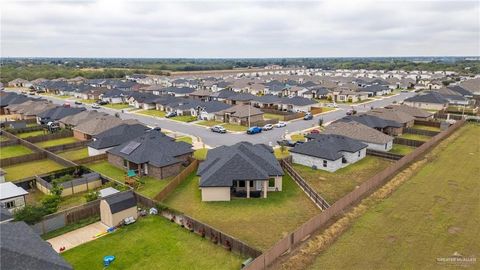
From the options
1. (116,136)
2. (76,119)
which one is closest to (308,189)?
(116,136)

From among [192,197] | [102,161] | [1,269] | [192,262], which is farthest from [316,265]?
[102,161]

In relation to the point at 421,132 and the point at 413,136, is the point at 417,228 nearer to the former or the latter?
the point at 413,136

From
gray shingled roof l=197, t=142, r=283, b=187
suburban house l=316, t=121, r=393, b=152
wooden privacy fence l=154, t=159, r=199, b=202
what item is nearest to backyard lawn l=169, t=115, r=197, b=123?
suburban house l=316, t=121, r=393, b=152

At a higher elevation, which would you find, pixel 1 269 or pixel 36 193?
pixel 1 269

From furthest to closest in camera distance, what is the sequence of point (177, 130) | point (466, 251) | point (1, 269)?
point (177, 130) < point (466, 251) < point (1, 269)

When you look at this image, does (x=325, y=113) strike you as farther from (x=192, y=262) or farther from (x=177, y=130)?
(x=192, y=262)

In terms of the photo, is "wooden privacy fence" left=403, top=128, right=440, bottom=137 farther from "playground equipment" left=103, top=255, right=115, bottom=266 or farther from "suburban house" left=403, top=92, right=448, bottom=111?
"playground equipment" left=103, top=255, right=115, bottom=266

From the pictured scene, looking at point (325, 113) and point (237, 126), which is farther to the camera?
point (325, 113)
